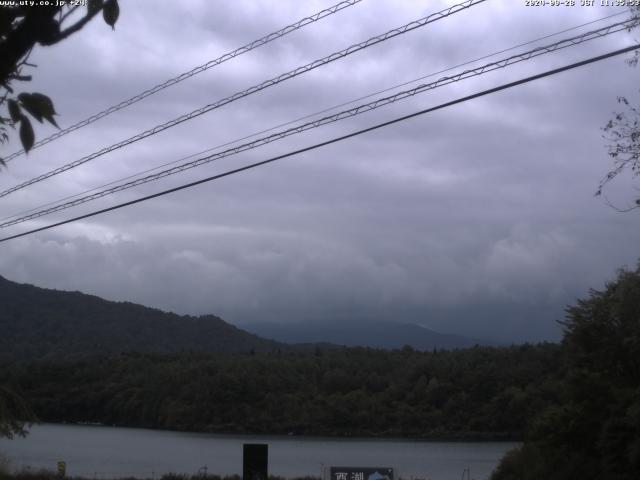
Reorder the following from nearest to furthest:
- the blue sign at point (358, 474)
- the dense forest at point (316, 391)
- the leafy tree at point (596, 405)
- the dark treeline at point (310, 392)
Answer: the blue sign at point (358, 474)
the leafy tree at point (596, 405)
the dense forest at point (316, 391)
the dark treeline at point (310, 392)

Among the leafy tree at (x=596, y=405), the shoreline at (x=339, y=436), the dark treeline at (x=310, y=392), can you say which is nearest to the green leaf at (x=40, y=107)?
the leafy tree at (x=596, y=405)

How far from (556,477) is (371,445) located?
2502cm

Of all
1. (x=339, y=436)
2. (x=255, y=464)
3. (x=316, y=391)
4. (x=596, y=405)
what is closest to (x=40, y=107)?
(x=255, y=464)

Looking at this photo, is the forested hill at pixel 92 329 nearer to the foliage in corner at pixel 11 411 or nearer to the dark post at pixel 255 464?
the dark post at pixel 255 464

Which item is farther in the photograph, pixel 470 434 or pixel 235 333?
pixel 235 333

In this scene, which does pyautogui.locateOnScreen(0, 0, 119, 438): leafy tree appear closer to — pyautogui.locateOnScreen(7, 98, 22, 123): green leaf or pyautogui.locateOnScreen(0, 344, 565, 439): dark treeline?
pyautogui.locateOnScreen(7, 98, 22, 123): green leaf

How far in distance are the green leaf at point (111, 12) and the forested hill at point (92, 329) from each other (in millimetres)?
66597

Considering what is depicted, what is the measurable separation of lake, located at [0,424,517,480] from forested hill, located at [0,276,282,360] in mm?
17553

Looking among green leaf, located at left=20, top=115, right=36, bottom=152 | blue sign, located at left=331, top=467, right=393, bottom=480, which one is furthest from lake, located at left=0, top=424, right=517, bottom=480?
green leaf, located at left=20, top=115, right=36, bottom=152

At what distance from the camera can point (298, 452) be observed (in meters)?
45.8

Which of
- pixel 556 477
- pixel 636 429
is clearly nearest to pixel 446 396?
pixel 556 477

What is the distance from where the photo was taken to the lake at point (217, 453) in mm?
39378

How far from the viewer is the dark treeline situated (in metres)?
45.2

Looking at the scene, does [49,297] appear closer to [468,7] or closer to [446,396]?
[446,396]
